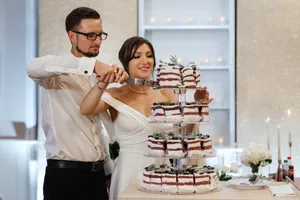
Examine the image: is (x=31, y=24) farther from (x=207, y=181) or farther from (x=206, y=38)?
(x=207, y=181)


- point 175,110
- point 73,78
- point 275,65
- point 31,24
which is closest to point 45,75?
point 73,78

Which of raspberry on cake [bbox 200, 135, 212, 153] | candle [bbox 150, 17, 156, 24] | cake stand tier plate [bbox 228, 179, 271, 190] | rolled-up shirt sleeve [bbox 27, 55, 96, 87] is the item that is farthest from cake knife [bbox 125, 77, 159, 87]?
candle [bbox 150, 17, 156, 24]

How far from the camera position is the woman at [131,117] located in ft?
9.42

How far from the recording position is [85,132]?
271 cm

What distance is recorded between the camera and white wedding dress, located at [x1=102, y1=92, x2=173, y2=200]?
2867 millimetres

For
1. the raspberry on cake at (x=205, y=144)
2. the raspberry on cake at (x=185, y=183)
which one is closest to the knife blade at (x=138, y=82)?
the raspberry on cake at (x=205, y=144)

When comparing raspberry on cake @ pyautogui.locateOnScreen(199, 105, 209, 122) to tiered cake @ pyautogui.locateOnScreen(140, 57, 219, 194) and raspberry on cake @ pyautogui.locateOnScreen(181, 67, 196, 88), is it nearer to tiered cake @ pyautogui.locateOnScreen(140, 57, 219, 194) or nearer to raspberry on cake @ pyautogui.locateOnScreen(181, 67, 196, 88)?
tiered cake @ pyautogui.locateOnScreen(140, 57, 219, 194)

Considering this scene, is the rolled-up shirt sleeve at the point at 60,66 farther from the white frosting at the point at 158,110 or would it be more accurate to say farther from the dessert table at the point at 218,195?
the dessert table at the point at 218,195

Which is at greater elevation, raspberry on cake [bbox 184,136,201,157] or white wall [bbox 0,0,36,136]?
white wall [bbox 0,0,36,136]

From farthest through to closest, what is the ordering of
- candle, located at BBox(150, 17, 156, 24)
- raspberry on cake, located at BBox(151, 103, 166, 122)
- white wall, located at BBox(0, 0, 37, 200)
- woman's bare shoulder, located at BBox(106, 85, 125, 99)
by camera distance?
candle, located at BBox(150, 17, 156, 24) < white wall, located at BBox(0, 0, 37, 200) < woman's bare shoulder, located at BBox(106, 85, 125, 99) < raspberry on cake, located at BBox(151, 103, 166, 122)

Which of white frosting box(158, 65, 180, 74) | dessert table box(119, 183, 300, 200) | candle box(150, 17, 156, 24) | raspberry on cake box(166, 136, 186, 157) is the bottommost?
dessert table box(119, 183, 300, 200)

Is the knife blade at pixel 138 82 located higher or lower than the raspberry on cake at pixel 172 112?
higher

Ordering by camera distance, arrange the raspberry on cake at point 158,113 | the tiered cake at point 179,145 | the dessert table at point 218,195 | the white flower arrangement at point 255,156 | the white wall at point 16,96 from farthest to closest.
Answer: the white wall at point 16,96
the white flower arrangement at point 255,156
the raspberry on cake at point 158,113
the tiered cake at point 179,145
the dessert table at point 218,195

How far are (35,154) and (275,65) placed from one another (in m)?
2.12
